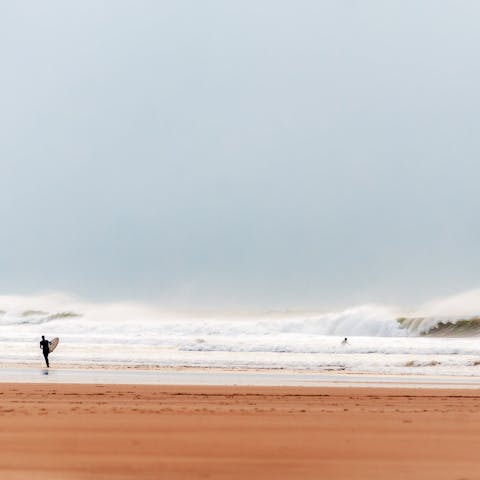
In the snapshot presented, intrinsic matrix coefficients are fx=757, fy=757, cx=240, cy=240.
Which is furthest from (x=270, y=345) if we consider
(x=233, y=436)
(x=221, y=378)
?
(x=233, y=436)

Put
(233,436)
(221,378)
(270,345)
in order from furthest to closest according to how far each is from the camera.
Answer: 1. (270,345)
2. (221,378)
3. (233,436)

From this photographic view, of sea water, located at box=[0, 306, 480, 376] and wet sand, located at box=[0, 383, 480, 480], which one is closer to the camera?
wet sand, located at box=[0, 383, 480, 480]

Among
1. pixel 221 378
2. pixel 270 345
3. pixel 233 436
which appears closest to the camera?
pixel 233 436

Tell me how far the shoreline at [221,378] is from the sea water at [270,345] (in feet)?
8.20

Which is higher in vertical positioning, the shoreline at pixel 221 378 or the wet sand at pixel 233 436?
the shoreline at pixel 221 378

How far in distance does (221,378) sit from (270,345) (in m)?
25.0

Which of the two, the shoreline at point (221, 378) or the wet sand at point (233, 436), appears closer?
the wet sand at point (233, 436)

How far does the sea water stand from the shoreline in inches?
98.4

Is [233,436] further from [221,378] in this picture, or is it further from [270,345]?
[270,345]

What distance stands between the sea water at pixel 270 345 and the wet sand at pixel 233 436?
14.0 m

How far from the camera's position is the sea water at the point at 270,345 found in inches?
1282

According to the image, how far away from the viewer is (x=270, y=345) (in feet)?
160

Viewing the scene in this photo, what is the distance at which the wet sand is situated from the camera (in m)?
8.26

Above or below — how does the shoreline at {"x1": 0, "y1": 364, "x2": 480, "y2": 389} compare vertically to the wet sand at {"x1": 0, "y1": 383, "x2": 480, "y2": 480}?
above
